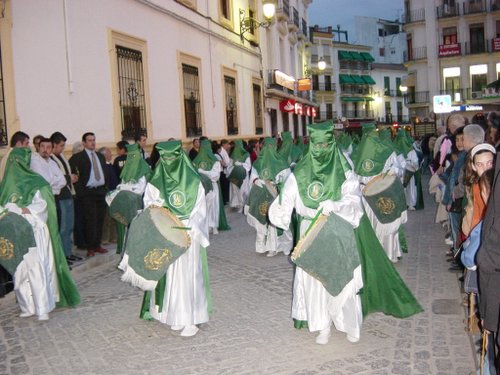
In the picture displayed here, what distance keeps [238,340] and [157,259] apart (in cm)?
109

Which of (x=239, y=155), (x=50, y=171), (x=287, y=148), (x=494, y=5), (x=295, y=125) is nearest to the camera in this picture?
(x=50, y=171)

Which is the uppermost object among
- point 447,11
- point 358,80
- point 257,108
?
point 447,11

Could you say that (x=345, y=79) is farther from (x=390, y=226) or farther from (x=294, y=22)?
(x=390, y=226)

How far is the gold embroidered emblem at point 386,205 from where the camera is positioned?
809cm

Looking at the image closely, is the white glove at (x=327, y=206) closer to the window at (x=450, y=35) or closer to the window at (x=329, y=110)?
the window at (x=450, y=35)

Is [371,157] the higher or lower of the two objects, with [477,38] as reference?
lower

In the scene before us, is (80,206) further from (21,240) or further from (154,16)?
(154,16)

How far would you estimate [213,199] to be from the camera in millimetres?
11781

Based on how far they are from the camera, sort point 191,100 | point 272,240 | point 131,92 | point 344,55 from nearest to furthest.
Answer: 1. point 272,240
2. point 131,92
3. point 191,100
4. point 344,55

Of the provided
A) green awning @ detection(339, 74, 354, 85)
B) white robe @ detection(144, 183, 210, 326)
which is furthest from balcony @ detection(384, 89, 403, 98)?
white robe @ detection(144, 183, 210, 326)

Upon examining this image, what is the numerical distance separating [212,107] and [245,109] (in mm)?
3726

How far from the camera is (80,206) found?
9570 millimetres

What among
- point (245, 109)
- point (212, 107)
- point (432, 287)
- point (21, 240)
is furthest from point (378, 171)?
point (245, 109)

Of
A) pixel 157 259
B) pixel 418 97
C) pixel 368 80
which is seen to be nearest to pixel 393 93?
pixel 368 80
